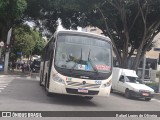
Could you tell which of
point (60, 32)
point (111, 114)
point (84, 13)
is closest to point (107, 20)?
point (84, 13)

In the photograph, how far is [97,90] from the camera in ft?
54.6

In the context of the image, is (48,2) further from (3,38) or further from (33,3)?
(3,38)

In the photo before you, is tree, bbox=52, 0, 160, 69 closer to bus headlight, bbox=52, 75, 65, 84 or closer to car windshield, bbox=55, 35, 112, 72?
car windshield, bbox=55, 35, 112, 72

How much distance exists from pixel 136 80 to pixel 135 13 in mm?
13393

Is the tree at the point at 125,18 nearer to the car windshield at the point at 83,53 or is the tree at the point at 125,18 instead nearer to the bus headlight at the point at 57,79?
the car windshield at the point at 83,53

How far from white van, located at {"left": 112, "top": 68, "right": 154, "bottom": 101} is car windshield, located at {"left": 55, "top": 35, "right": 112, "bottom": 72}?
30.6 ft

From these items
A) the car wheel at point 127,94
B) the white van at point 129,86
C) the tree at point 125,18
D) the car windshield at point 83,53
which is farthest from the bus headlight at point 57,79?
the tree at point 125,18

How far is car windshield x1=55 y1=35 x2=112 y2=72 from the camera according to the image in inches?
651

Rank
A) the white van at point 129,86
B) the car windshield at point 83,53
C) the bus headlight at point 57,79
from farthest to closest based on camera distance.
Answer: the white van at point 129,86, the car windshield at point 83,53, the bus headlight at point 57,79

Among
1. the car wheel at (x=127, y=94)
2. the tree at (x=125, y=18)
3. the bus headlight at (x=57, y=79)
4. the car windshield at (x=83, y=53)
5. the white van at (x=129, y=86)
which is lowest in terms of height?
the car wheel at (x=127, y=94)

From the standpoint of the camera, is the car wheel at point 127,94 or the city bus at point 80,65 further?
the car wheel at point 127,94

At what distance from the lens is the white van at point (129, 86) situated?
26.0 metres

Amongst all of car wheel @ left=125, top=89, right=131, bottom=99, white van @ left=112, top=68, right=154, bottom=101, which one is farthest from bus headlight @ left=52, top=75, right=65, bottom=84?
car wheel @ left=125, top=89, right=131, bottom=99

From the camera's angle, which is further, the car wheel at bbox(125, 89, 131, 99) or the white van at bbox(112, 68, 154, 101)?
the car wheel at bbox(125, 89, 131, 99)
